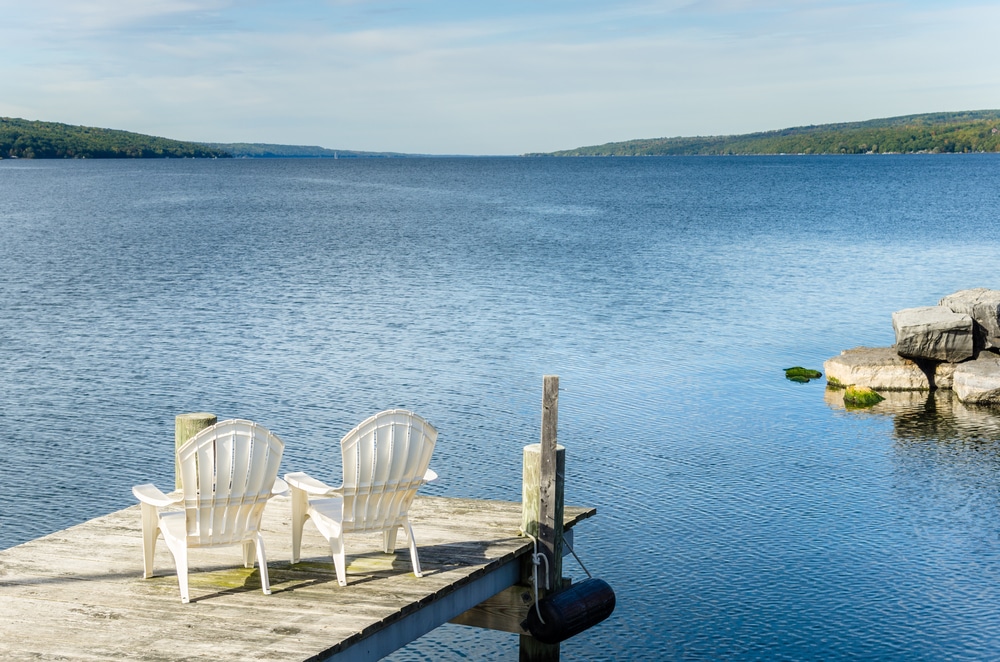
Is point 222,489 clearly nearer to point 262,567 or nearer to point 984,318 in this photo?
point 262,567

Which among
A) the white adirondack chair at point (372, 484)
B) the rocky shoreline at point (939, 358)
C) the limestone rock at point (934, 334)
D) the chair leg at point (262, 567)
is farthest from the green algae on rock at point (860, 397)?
the chair leg at point (262, 567)

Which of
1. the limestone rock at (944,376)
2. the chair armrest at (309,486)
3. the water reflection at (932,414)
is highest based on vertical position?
the chair armrest at (309,486)

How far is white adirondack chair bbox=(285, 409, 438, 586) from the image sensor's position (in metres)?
8.20

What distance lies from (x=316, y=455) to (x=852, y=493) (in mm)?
8377

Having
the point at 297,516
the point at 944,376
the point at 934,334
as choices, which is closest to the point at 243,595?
the point at 297,516

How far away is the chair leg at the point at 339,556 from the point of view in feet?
27.0

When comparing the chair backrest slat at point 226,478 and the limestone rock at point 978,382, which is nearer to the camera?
the chair backrest slat at point 226,478

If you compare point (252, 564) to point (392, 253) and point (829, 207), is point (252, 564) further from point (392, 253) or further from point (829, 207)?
point (829, 207)

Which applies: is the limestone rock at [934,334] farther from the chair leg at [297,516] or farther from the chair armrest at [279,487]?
the chair armrest at [279,487]

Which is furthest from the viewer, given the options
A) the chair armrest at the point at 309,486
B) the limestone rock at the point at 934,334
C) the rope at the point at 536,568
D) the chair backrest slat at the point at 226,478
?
the limestone rock at the point at 934,334

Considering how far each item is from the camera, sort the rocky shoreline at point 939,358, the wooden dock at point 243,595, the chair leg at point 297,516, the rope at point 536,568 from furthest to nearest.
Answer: the rocky shoreline at point 939,358
the rope at point 536,568
the chair leg at point 297,516
the wooden dock at point 243,595

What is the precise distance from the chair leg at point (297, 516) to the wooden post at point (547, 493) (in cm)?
198

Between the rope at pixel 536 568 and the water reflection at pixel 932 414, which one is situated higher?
the rope at pixel 536 568

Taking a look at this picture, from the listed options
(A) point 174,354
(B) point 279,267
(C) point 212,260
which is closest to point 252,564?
(A) point 174,354
